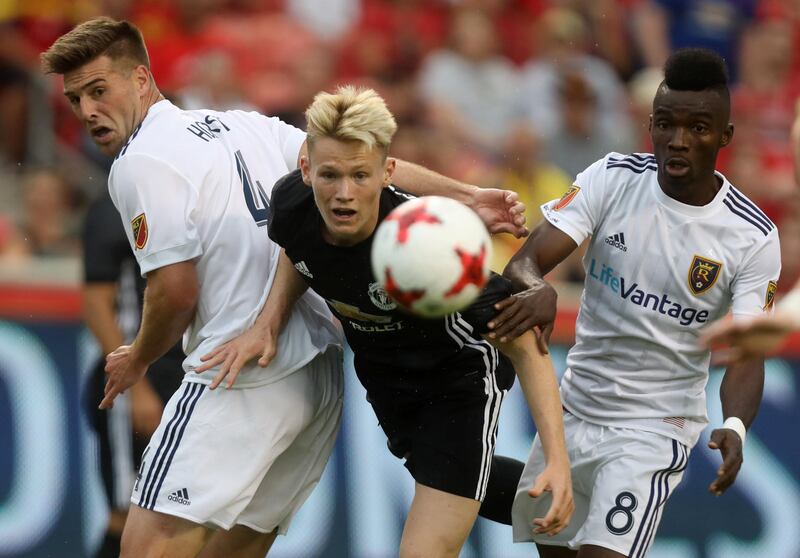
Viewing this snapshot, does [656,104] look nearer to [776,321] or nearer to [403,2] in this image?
[776,321]

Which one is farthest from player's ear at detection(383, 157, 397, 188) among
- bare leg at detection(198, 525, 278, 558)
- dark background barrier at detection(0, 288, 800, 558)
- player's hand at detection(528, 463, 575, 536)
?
dark background barrier at detection(0, 288, 800, 558)

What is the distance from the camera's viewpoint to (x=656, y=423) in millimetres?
5555

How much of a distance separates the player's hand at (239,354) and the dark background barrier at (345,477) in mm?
2855

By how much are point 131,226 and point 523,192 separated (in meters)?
5.44

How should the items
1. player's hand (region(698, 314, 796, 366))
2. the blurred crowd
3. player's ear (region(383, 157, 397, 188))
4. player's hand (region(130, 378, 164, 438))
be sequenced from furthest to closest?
the blurred crowd < player's hand (region(130, 378, 164, 438)) < player's ear (region(383, 157, 397, 188)) < player's hand (region(698, 314, 796, 366))

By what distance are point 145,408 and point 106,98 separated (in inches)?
102

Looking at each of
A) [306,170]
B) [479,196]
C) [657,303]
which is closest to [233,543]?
[306,170]

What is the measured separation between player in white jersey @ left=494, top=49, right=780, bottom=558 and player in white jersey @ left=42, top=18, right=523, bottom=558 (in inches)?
21.6

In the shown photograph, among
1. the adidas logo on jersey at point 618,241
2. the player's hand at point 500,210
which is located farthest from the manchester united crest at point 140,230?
the adidas logo on jersey at point 618,241

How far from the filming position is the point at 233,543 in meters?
5.68

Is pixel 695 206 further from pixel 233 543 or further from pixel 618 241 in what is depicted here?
pixel 233 543

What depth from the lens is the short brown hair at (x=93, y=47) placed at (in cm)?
531

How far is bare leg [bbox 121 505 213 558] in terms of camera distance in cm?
520

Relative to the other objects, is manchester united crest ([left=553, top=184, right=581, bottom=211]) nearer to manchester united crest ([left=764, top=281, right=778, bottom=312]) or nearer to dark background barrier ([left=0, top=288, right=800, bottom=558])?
manchester united crest ([left=764, top=281, right=778, bottom=312])
